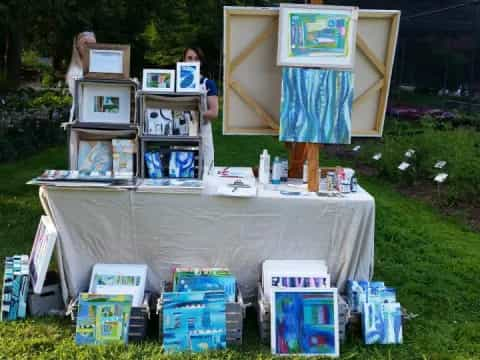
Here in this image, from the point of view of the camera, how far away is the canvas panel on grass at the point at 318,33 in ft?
10.5

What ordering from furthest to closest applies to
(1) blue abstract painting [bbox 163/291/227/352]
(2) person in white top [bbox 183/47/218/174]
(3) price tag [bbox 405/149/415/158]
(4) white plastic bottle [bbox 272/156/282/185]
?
1. (3) price tag [bbox 405/149/415/158]
2. (2) person in white top [bbox 183/47/218/174]
3. (4) white plastic bottle [bbox 272/156/282/185]
4. (1) blue abstract painting [bbox 163/291/227/352]

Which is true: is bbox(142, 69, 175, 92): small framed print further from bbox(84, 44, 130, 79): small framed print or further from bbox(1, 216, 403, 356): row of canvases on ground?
bbox(1, 216, 403, 356): row of canvases on ground

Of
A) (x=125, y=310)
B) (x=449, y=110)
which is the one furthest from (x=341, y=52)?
(x=449, y=110)

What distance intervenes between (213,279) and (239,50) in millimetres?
1413

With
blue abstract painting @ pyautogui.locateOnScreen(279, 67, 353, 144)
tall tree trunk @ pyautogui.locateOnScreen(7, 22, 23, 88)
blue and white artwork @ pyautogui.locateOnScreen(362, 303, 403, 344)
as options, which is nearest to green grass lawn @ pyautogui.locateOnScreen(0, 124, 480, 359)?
blue and white artwork @ pyautogui.locateOnScreen(362, 303, 403, 344)

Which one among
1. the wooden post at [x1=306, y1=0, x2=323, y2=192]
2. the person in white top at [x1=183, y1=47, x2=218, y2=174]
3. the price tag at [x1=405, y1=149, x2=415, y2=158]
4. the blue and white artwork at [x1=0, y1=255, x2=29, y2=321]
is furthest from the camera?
the price tag at [x1=405, y1=149, x2=415, y2=158]

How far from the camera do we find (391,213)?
583cm

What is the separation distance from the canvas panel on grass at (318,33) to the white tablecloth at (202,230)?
33.3 inches

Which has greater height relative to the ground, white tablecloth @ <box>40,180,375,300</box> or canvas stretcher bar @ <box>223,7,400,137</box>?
canvas stretcher bar @ <box>223,7,400,137</box>

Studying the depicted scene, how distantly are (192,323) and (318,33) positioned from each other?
181 cm

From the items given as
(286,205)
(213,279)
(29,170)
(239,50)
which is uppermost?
(239,50)

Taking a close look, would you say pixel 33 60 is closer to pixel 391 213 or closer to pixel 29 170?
pixel 29 170

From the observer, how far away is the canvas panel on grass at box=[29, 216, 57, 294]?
10.2 ft

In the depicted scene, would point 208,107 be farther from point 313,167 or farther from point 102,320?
point 102,320
